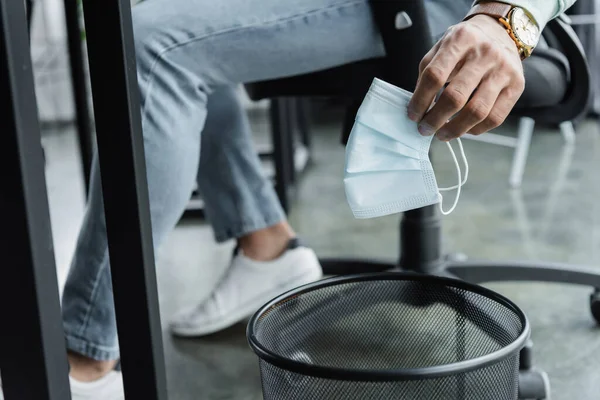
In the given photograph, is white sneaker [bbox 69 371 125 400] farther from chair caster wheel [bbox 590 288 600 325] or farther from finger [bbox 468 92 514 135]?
chair caster wheel [bbox 590 288 600 325]

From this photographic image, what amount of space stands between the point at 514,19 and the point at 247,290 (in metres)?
0.71

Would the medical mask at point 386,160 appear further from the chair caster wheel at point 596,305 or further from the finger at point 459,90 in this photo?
the chair caster wheel at point 596,305

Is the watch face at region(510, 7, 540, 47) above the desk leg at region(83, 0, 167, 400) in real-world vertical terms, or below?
above

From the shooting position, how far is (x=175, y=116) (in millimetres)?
854

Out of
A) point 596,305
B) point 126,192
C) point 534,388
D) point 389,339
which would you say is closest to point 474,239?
point 596,305

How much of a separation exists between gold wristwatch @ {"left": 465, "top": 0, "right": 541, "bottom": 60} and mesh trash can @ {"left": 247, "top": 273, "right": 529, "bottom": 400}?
24 centimetres

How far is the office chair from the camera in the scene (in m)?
0.88

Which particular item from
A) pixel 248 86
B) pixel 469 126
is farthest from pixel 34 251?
pixel 248 86

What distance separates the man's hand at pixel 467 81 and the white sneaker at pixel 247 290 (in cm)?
60

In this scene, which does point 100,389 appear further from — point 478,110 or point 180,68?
point 478,110

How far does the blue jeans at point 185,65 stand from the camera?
840 mm

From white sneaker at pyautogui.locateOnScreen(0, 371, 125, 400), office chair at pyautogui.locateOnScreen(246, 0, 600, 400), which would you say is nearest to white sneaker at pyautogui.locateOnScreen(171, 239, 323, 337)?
office chair at pyautogui.locateOnScreen(246, 0, 600, 400)

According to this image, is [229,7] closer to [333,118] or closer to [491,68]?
[491,68]

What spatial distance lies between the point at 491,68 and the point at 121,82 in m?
0.33
